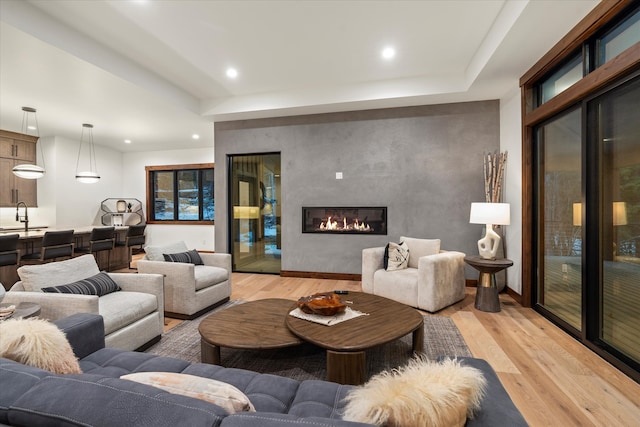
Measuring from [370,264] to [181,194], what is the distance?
5829mm

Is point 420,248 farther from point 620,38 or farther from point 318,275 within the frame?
point 620,38

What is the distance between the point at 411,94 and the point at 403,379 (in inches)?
162

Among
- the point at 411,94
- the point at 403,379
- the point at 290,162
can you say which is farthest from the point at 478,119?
the point at 403,379

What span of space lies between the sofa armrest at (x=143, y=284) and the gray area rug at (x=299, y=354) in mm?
343

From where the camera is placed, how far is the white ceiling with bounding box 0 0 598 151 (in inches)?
107

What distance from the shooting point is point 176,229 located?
7734 mm

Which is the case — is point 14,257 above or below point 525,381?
above

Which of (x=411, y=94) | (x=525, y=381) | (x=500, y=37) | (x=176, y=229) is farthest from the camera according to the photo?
(x=176, y=229)

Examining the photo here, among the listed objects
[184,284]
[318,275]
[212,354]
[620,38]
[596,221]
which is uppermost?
[620,38]

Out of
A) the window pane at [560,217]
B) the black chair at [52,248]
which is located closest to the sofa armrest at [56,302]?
the black chair at [52,248]

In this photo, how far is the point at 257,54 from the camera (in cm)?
358

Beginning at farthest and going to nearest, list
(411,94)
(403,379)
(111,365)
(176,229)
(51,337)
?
(176,229), (411,94), (111,365), (51,337), (403,379)

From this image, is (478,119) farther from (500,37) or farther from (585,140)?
(585,140)

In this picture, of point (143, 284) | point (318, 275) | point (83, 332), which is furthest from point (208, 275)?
point (318, 275)
